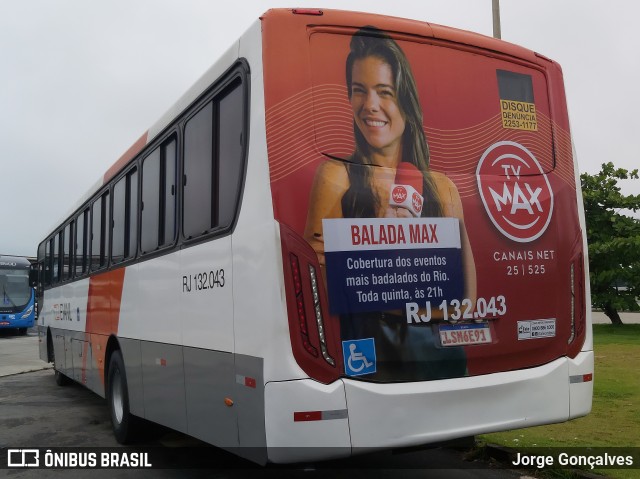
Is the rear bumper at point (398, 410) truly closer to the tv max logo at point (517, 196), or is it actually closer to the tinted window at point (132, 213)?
the tv max logo at point (517, 196)

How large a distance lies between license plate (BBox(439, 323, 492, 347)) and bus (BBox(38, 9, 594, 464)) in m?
0.01

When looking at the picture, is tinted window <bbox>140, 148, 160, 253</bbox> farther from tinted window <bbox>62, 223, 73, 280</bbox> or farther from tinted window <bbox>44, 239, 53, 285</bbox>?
tinted window <bbox>44, 239, 53, 285</bbox>

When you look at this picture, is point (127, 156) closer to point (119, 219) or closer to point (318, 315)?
point (119, 219)

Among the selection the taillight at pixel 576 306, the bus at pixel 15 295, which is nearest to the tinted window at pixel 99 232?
the taillight at pixel 576 306

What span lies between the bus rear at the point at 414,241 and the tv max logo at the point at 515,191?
0.04 ft

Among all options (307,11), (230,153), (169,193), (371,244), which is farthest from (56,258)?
(371,244)

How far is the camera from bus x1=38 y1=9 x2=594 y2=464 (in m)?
4.14

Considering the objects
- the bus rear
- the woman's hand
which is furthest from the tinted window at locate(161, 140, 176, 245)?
the woman's hand

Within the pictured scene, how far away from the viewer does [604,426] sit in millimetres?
7031

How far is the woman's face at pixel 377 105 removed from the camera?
14.8 feet

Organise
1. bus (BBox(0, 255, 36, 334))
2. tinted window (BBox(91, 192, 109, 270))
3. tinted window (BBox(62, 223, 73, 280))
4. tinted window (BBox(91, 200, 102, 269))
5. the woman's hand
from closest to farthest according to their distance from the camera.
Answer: the woman's hand, tinted window (BBox(91, 192, 109, 270)), tinted window (BBox(91, 200, 102, 269)), tinted window (BBox(62, 223, 73, 280)), bus (BBox(0, 255, 36, 334))

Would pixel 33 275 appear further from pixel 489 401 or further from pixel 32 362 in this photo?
pixel 489 401

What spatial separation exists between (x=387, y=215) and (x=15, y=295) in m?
31.6

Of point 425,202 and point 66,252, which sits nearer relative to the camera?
point 425,202
